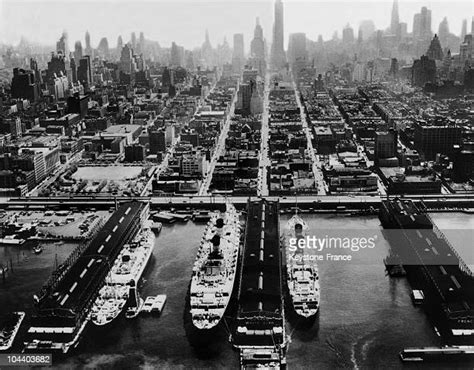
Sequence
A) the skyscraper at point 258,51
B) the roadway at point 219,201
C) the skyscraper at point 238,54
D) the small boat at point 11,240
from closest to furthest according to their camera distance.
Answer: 1. the small boat at point 11,240
2. the roadway at point 219,201
3. the skyscraper at point 258,51
4. the skyscraper at point 238,54

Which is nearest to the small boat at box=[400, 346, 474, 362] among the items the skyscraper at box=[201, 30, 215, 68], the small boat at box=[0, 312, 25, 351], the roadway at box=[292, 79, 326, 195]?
the small boat at box=[0, 312, 25, 351]

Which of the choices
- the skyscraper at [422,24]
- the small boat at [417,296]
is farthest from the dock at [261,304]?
the skyscraper at [422,24]

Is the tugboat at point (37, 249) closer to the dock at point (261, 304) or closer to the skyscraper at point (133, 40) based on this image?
the dock at point (261, 304)

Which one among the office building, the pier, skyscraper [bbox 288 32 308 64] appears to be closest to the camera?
the pier

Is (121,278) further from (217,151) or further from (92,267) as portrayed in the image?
(217,151)

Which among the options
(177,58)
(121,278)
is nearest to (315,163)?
(121,278)

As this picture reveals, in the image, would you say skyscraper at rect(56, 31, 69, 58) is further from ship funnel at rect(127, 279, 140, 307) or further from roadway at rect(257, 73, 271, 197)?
ship funnel at rect(127, 279, 140, 307)
